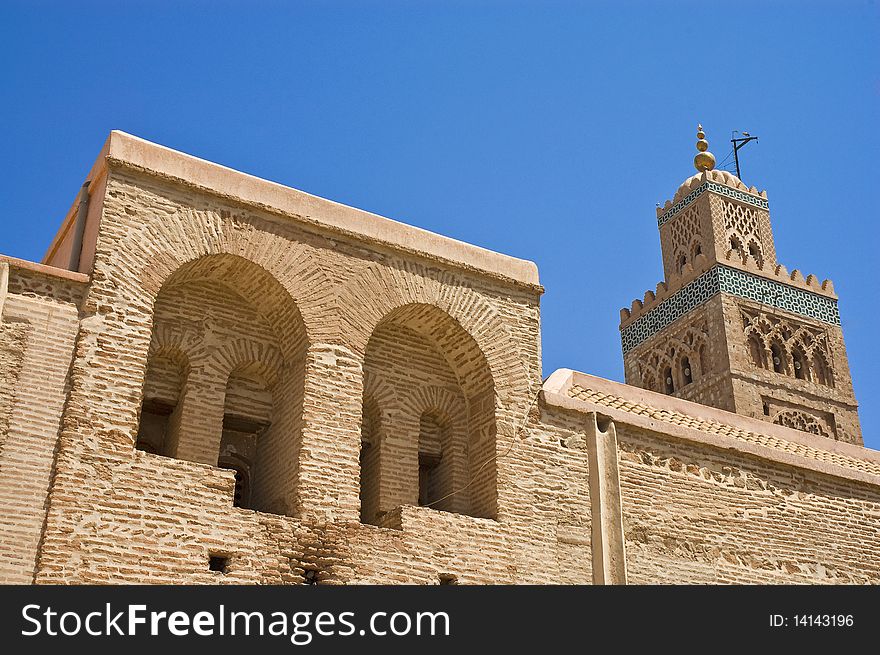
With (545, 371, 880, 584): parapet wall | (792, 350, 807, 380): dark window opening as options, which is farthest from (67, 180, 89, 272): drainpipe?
(792, 350, 807, 380): dark window opening

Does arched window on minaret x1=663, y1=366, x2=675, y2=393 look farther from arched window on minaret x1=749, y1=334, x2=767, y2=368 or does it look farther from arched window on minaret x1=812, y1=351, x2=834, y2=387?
arched window on minaret x1=812, y1=351, x2=834, y2=387

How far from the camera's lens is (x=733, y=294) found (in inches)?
766

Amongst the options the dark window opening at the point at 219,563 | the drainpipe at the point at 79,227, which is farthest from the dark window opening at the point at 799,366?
the drainpipe at the point at 79,227

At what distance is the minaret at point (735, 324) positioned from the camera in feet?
62.0

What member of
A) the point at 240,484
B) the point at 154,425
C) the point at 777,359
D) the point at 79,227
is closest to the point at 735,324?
the point at 777,359

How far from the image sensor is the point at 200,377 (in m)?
9.15

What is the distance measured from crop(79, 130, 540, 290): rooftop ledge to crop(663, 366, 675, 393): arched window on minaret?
9809 mm

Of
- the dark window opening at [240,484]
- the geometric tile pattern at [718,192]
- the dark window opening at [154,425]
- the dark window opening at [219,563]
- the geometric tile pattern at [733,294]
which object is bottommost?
the dark window opening at [219,563]

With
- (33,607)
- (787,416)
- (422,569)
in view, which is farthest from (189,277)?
(787,416)

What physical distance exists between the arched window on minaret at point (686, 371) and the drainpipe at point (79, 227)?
12779 mm

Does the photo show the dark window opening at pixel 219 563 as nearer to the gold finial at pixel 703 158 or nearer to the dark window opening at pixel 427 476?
the dark window opening at pixel 427 476

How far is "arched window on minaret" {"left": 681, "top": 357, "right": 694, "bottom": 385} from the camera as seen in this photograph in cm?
1962

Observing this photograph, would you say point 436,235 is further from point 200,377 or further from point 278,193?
point 200,377

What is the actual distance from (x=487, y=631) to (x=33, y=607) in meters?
2.49
